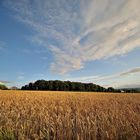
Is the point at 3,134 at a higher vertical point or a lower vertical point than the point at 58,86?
lower

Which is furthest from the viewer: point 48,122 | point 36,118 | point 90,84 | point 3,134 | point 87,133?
point 90,84

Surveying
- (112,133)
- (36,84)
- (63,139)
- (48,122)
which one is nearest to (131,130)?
(112,133)

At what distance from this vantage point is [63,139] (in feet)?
16.7

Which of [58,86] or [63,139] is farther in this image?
[58,86]

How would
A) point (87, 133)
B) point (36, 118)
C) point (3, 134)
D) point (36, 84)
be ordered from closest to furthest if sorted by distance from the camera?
point (87, 133)
point (3, 134)
point (36, 118)
point (36, 84)

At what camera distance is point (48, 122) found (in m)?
6.11

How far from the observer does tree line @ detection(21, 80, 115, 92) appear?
80000 mm

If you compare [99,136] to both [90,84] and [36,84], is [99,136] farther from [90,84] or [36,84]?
[90,84]

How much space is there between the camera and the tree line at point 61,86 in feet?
262

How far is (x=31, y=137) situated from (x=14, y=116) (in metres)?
2.17

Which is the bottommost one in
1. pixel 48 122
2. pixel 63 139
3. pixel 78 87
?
pixel 63 139

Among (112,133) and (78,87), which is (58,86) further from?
(112,133)

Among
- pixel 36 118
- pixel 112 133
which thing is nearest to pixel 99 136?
pixel 112 133

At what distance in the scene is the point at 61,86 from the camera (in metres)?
82.9
